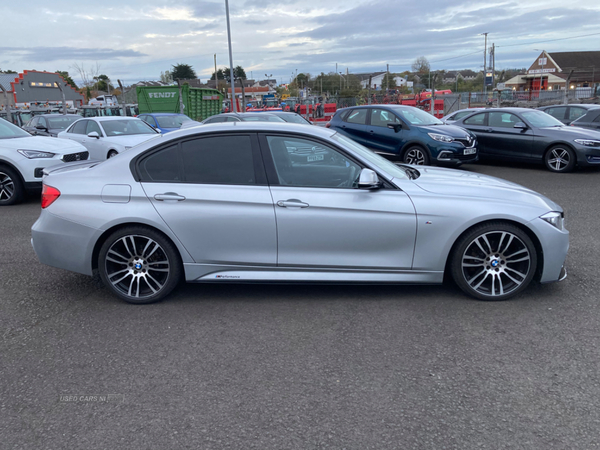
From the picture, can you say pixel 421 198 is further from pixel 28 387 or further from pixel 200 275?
pixel 28 387

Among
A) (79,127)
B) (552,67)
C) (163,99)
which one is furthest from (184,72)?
(79,127)

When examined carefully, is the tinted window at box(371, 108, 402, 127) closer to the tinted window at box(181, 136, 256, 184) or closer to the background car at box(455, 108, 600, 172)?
the background car at box(455, 108, 600, 172)

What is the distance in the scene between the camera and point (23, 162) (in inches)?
360

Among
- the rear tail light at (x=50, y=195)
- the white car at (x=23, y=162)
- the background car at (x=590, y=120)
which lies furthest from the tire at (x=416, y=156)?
the rear tail light at (x=50, y=195)

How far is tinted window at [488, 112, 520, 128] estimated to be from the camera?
12.5m

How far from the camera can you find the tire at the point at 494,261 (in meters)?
4.24

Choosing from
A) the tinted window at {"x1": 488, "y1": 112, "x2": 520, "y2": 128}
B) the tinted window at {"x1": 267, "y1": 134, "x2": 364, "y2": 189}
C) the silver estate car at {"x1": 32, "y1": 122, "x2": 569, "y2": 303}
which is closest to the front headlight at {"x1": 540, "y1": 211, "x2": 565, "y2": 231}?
the silver estate car at {"x1": 32, "y1": 122, "x2": 569, "y2": 303}

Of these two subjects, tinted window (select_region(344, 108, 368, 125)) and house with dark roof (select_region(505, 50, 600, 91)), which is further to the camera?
house with dark roof (select_region(505, 50, 600, 91))

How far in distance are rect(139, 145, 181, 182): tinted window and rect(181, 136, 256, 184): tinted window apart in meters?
0.08

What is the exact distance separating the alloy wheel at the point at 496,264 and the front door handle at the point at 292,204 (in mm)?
1417

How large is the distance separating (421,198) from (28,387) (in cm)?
317

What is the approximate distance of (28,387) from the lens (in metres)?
3.21

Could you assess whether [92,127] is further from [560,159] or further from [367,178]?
[560,159]

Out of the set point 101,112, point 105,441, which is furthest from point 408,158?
point 101,112
